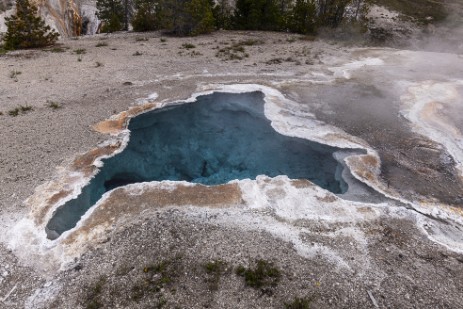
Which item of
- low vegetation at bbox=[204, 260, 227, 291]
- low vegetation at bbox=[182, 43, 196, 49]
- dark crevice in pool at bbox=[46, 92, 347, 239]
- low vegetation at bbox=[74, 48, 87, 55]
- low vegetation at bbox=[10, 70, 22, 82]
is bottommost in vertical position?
low vegetation at bbox=[204, 260, 227, 291]

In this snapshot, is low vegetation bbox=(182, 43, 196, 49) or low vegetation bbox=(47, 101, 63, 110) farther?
low vegetation bbox=(182, 43, 196, 49)

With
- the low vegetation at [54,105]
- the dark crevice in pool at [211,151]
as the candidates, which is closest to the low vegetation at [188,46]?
the dark crevice in pool at [211,151]

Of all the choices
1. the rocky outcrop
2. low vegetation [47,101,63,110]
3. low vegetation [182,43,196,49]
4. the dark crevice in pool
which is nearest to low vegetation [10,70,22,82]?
low vegetation [47,101,63,110]

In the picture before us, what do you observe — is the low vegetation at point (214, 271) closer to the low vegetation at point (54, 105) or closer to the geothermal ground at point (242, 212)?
the geothermal ground at point (242, 212)

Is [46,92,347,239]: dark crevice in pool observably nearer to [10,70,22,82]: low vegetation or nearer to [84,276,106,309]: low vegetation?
[84,276,106,309]: low vegetation

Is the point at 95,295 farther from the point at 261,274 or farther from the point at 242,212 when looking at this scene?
the point at 242,212

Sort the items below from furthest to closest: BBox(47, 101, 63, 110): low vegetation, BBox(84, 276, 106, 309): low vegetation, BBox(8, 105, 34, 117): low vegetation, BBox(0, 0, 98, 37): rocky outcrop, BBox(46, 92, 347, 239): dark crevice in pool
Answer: BBox(0, 0, 98, 37): rocky outcrop → BBox(47, 101, 63, 110): low vegetation → BBox(8, 105, 34, 117): low vegetation → BBox(46, 92, 347, 239): dark crevice in pool → BBox(84, 276, 106, 309): low vegetation

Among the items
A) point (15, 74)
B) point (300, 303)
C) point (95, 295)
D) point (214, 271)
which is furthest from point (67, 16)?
point (300, 303)

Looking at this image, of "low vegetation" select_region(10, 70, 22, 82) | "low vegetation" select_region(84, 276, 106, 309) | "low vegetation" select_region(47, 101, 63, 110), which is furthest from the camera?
"low vegetation" select_region(10, 70, 22, 82)
